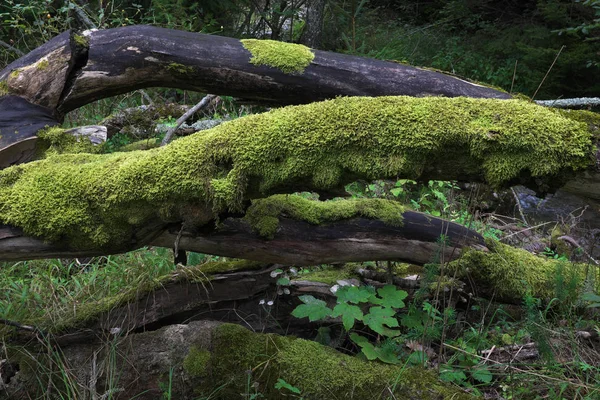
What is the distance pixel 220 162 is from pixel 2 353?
175 centimetres

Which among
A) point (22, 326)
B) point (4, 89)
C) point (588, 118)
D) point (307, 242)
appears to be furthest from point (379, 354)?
point (4, 89)

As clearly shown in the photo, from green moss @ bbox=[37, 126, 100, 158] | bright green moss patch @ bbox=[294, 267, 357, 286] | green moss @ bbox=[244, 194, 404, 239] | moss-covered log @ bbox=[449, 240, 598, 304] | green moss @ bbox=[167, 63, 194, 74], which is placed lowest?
bright green moss patch @ bbox=[294, 267, 357, 286]

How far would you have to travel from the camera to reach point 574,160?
91.0 inches

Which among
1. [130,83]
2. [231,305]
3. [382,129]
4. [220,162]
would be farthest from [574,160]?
[130,83]

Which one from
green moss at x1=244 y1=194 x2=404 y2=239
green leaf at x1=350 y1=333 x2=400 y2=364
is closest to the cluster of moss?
green moss at x1=244 y1=194 x2=404 y2=239

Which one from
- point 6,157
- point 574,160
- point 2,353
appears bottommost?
point 2,353

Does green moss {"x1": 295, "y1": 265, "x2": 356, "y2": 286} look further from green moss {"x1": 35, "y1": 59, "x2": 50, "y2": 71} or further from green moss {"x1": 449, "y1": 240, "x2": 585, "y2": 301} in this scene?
green moss {"x1": 35, "y1": 59, "x2": 50, "y2": 71}

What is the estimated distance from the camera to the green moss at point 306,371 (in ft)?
8.57

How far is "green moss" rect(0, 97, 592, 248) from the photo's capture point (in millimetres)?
2365

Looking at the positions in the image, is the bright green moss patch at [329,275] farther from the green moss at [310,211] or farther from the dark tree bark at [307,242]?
the green moss at [310,211]

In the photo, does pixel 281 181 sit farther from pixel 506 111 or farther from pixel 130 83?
pixel 130 83

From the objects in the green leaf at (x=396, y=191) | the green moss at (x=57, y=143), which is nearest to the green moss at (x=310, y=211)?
the green moss at (x=57, y=143)

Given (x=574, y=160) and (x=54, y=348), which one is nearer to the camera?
(x=574, y=160)

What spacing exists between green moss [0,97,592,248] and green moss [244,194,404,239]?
50 cm
